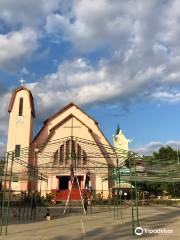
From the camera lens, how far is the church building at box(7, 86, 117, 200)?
4559cm

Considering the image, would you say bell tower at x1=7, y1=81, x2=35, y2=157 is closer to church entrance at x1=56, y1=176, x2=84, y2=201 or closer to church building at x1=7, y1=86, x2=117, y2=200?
church building at x1=7, y1=86, x2=117, y2=200

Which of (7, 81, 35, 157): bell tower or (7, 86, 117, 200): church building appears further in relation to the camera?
(7, 81, 35, 157): bell tower

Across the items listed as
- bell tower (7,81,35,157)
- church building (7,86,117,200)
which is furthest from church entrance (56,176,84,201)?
bell tower (7,81,35,157)

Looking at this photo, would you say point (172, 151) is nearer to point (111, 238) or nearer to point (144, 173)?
point (144, 173)

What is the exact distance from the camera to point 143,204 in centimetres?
3994

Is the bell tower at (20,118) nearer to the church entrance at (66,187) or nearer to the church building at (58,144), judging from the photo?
the church building at (58,144)

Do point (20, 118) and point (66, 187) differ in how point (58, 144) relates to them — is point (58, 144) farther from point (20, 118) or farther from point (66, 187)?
point (20, 118)

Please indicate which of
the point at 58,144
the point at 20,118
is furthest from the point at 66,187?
the point at 20,118

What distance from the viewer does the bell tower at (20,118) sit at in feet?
158

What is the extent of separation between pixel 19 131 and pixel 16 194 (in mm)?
8947

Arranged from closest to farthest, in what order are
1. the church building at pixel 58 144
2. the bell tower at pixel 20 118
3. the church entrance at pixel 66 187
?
the church entrance at pixel 66 187
the church building at pixel 58 144
the bell tower at pixel 20 118

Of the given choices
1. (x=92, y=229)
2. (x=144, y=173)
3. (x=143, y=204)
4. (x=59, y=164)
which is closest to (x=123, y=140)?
(x=59, y=164)

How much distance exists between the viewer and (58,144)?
45.0 m

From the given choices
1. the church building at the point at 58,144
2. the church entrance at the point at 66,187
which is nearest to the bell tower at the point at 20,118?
the church building at the point at 58,144
